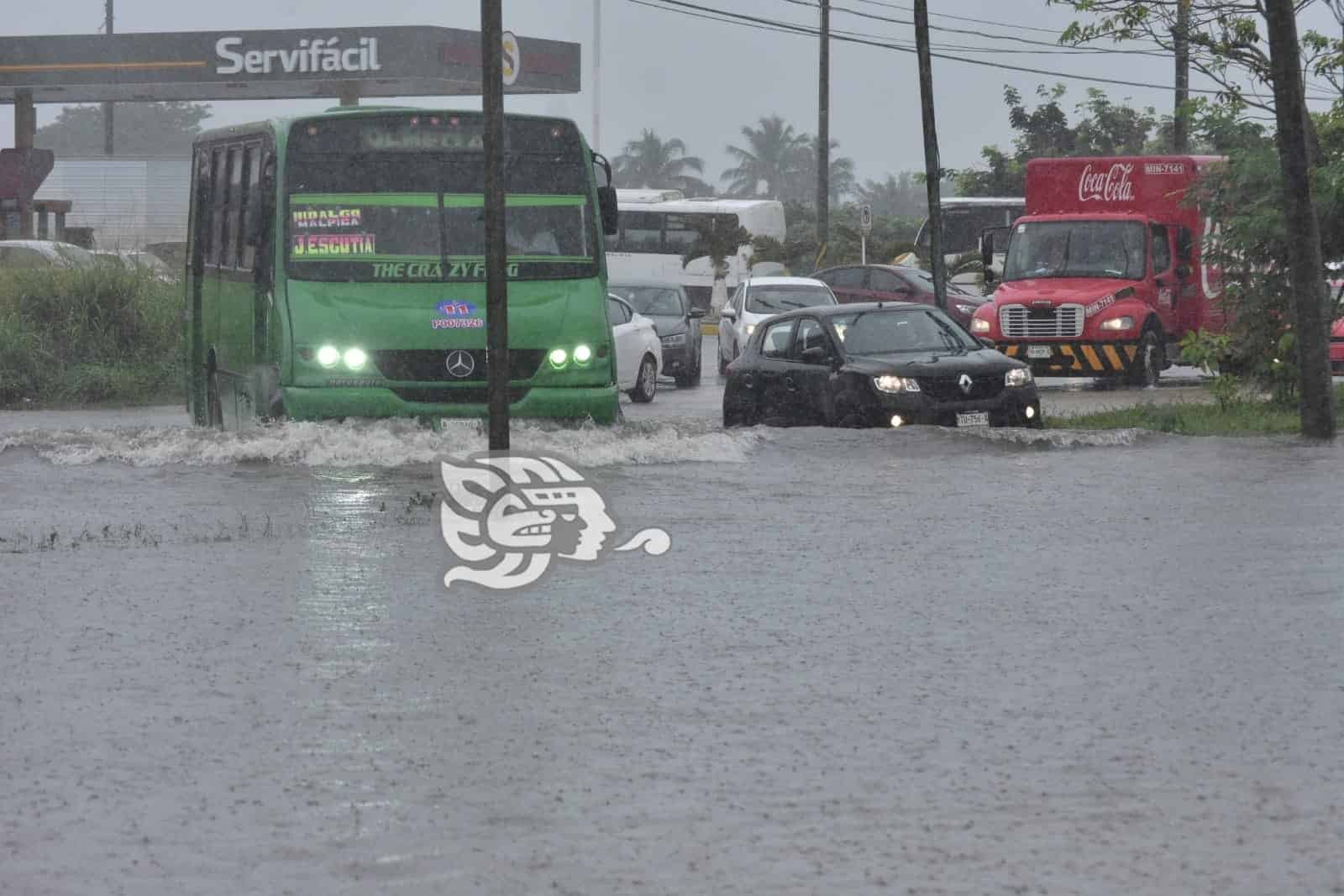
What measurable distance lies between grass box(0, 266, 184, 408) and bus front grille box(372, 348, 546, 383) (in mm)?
11885

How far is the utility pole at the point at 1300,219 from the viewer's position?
19078 millimetres

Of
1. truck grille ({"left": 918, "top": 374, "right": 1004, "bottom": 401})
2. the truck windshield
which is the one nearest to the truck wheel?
the truck windshield

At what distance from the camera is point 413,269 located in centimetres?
1777

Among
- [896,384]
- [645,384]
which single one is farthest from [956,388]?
[645,384]

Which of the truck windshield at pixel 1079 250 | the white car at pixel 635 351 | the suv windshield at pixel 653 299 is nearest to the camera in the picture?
the white car at pixel 635 351

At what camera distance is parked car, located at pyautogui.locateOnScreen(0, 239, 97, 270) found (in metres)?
31.1

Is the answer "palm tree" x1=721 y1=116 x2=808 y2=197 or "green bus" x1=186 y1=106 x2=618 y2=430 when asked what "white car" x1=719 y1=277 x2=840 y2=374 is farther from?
"palm tree" x1=721 y1=116 x2=808 y2=197

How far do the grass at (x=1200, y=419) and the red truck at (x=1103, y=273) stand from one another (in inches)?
222

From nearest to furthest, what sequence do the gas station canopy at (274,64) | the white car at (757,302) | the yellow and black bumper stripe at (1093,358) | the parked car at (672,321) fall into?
1. the yellow and black bumper stripe at (1093,358)
2. the parked car at (672,321)
3. the white car at (757,302)
4. the gas station canopy at (274,64)

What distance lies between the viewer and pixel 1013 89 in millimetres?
69562

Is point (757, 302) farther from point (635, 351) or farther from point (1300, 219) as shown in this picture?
point (1300, 219)

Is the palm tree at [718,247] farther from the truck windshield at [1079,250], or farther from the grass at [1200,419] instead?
the grass at [1200,419]

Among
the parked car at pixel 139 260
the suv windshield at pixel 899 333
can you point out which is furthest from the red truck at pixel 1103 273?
the parked car at pixel 139 260

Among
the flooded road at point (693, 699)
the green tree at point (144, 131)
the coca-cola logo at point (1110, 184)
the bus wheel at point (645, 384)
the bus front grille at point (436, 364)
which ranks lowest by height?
the flooded road at point (693, 699)
